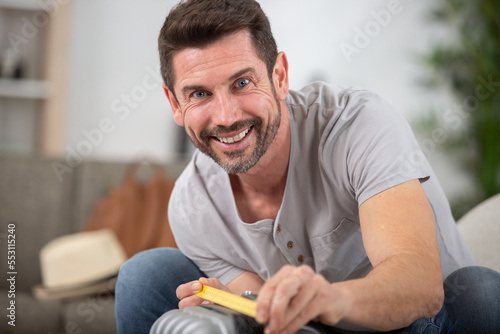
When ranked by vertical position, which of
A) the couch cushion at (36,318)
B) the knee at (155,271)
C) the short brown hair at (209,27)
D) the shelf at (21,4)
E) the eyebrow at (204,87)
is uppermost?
the shelf at (21,4)

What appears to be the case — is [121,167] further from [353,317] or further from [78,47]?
[353,317]

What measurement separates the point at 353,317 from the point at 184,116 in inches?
20.4

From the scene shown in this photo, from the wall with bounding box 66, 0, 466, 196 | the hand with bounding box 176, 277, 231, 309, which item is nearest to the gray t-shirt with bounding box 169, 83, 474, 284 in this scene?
the hand with bounding box 176, 277, 231, 309

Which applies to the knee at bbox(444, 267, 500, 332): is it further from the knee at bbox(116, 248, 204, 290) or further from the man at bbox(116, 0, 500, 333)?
the knee at bbox(116, 248, 204, 290)

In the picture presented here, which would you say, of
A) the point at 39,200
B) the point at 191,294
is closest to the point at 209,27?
the point at 191,294

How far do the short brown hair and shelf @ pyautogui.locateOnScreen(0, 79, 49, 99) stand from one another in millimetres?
2417

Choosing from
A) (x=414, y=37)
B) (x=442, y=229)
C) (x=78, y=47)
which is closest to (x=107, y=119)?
(x=78, y=47)

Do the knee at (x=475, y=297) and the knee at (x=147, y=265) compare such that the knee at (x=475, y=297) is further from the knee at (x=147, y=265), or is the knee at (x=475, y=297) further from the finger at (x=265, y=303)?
the knee at (x=147, y=265)

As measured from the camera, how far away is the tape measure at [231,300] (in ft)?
2.08

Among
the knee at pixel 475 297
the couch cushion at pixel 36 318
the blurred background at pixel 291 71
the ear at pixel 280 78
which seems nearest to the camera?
the knee at pixel 475 297

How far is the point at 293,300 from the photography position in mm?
605

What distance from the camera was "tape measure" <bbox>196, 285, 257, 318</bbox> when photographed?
0.63m

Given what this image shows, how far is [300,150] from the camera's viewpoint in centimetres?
107

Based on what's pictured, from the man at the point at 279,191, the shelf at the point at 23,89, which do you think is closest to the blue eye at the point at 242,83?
the man at the point at 279,191
